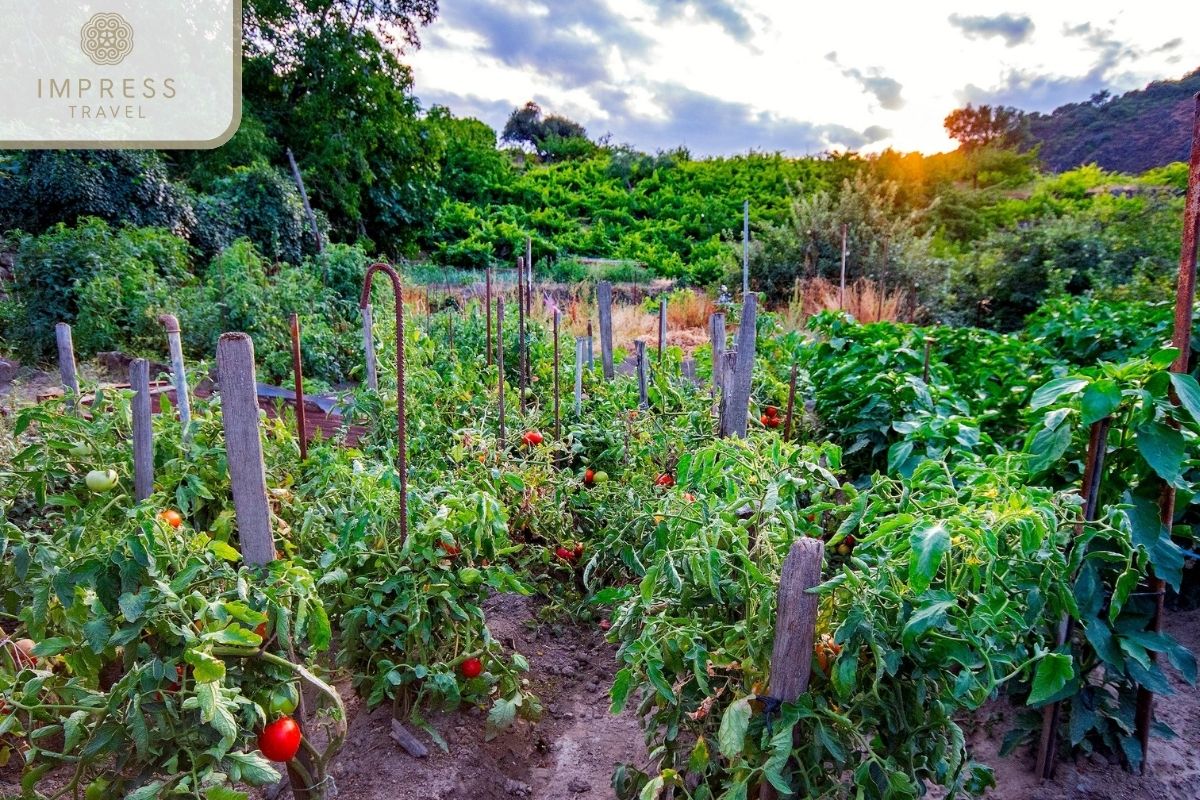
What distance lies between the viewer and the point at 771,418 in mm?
3723

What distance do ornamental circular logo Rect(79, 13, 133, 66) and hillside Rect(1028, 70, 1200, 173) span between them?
83.1ft

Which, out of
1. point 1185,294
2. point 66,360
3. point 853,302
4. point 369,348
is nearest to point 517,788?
point 369,348

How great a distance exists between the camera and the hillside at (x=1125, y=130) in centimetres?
2072

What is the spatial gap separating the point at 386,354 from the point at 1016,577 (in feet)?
11.2

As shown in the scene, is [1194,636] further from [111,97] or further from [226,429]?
[111,97]

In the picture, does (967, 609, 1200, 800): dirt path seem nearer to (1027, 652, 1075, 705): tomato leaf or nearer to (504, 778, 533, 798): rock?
(1027, 652, 1075, 705): tomato leaf

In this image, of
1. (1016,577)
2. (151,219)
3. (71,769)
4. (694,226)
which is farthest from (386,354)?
(694,226)

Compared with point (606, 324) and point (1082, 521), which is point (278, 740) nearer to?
point (1082, 521)

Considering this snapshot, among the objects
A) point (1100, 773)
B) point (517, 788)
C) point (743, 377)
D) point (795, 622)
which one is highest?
point (743, 377)

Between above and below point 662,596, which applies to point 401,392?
above

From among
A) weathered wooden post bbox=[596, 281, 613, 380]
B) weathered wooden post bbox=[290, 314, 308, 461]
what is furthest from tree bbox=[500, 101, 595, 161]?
weathered wooden post bbox=[290, 314, 308, 461]

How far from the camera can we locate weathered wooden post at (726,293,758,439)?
2457 mm

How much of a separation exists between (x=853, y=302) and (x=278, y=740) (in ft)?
32.1

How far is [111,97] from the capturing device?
891 centimetres
